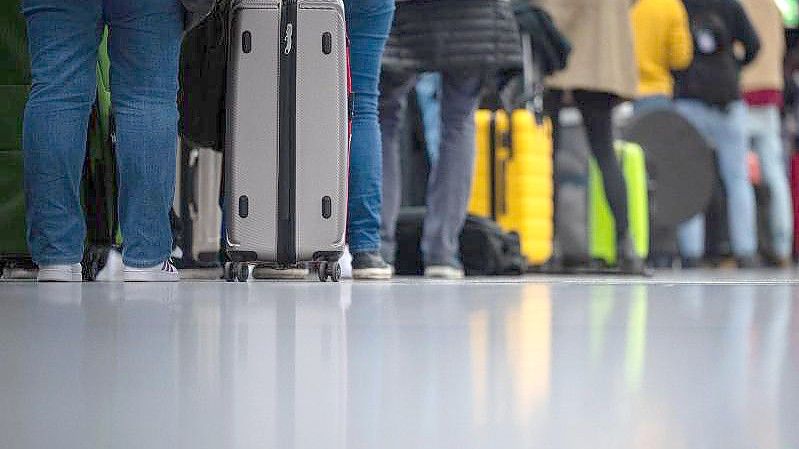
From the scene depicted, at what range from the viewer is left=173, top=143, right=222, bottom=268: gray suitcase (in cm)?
375

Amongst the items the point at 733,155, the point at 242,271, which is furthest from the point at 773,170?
the point at 242,271

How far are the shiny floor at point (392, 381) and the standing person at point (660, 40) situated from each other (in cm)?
470

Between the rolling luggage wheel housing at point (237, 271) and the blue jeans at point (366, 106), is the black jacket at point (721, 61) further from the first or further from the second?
the rolling luggage wheel housing at point (237, 271)

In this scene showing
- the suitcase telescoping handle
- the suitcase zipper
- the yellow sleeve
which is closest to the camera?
the suitcase zipper

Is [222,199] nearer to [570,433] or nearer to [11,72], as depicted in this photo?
[11,72]

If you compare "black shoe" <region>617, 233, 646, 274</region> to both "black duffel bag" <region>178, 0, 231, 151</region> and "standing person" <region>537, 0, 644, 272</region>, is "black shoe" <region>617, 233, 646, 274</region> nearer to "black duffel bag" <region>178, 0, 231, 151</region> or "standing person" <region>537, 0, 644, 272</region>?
"standing person" <region>537, 0, 644, 272</region>

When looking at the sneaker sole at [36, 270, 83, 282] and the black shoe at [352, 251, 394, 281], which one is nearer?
the sneaker sole at [36, 270, 83, 282]

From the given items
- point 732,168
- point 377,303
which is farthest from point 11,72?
point 732,168

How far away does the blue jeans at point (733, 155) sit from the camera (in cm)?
681

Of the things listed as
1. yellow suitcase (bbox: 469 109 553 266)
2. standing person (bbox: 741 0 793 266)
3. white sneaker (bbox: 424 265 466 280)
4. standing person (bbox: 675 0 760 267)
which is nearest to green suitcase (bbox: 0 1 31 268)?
white sneaker (bbox: 424 265 466 280)

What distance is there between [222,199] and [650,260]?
14.5 ft

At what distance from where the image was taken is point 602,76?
5.10 metres

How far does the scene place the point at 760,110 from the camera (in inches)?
308

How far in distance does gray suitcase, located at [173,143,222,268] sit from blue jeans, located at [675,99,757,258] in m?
3.66
